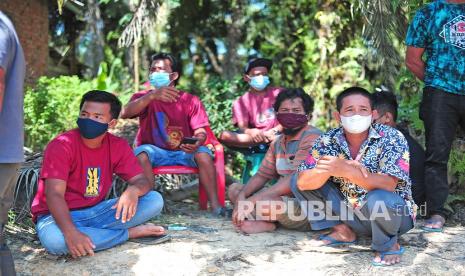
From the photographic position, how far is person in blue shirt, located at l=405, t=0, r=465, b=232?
14.0 ft

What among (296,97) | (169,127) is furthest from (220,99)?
(296,97)

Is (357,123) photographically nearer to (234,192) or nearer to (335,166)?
(335,166)

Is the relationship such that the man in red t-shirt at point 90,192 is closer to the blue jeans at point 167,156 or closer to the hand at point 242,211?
the hand at point 242,211

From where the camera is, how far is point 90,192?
12.7ft

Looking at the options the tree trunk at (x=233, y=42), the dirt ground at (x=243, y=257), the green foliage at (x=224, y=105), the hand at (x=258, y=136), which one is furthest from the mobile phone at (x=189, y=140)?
the tree trunk at (x=233, y=42)

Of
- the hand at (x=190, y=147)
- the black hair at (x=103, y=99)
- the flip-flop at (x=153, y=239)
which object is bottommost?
the flip-flop at (x=153, y=239)

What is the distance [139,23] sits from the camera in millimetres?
6949

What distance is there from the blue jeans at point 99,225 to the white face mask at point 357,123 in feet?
4.59

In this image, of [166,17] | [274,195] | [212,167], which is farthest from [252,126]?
[166,17]

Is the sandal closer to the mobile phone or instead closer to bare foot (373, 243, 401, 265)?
bare foot (373, 243, 401, 265)

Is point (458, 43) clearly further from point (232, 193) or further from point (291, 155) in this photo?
point (232, 193)

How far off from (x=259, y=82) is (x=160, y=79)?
1.16m

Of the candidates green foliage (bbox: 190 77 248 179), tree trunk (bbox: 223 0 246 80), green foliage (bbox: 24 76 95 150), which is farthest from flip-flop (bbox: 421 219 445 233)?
tree trunk (bbox: 223 0 246 80)

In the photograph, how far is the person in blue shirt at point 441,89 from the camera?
428 cm
